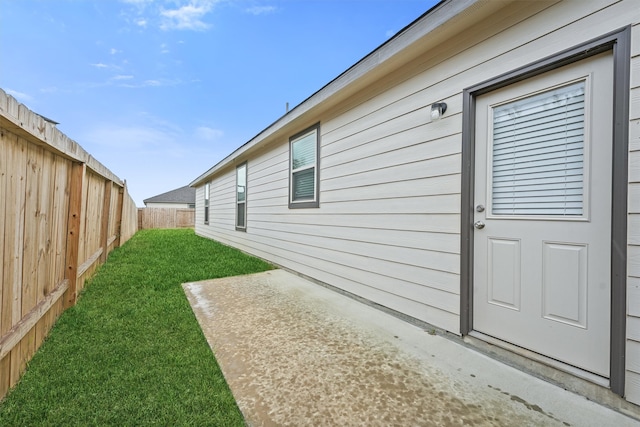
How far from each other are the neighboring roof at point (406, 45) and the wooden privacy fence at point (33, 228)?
2722mm

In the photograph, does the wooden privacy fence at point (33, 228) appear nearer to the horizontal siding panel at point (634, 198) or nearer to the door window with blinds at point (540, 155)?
the door window with blinds at point (540, 155)

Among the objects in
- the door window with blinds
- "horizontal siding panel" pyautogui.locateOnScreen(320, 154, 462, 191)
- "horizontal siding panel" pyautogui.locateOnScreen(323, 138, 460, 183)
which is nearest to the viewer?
the door window with blinds

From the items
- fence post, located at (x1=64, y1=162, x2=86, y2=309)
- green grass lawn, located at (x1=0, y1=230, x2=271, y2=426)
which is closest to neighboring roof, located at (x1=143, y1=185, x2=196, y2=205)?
fence post, located at (x1=64, y1=162, x2=86, y2=309)

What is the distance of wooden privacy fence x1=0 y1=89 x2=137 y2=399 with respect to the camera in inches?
58.9

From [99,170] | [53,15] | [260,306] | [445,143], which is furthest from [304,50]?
[260,306]

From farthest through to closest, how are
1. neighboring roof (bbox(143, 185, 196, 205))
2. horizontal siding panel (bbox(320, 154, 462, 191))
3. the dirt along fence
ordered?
neighboring roof (bbox(143, 185, 196, 205)), the dirt along fence, horizontal siding panel (bbox(320, 154, 462, 191))

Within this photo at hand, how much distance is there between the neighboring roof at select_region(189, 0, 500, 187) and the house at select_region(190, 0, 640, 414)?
14mm

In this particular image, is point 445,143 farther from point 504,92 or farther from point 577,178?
point 577,178

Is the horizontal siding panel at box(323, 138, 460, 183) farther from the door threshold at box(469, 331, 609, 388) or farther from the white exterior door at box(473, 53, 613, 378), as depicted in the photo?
the door threshold at box(469, 331, 609, 388)

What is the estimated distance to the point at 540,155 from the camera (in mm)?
1782

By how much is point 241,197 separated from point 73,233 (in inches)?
175

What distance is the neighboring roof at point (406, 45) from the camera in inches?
77.0

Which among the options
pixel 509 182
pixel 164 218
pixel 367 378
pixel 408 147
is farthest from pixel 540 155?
pixel 164 218

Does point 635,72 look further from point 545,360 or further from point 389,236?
point 389,236
